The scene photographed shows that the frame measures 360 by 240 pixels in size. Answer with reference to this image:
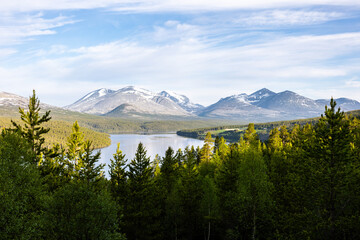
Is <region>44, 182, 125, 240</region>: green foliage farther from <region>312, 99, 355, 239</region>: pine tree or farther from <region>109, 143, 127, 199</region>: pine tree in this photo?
<region>312, 99, 355, 239</region>: pine tree

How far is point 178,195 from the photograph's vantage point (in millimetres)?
42188

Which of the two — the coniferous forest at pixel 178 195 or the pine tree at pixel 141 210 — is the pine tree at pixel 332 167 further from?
the pine tree at pixel 141 210

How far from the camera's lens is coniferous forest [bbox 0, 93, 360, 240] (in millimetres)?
24062

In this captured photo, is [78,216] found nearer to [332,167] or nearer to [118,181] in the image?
[118,181]

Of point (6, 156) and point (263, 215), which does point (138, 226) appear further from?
point (6, 156)

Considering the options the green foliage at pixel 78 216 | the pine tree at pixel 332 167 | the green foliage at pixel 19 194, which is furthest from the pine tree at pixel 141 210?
the pine tree at pixel 332 167

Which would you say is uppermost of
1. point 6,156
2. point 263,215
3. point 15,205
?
point 6,156

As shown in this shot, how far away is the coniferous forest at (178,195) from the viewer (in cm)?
2406

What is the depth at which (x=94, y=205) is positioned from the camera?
81.8 feet

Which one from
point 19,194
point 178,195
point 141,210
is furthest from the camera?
point 178,195

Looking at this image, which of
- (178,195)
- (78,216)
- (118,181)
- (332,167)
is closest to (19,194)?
(78,216)

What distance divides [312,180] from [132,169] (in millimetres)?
24637

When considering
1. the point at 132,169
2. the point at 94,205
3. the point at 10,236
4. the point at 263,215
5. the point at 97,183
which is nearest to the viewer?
the point at 10,236

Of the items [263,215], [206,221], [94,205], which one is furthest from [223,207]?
[94,205]
